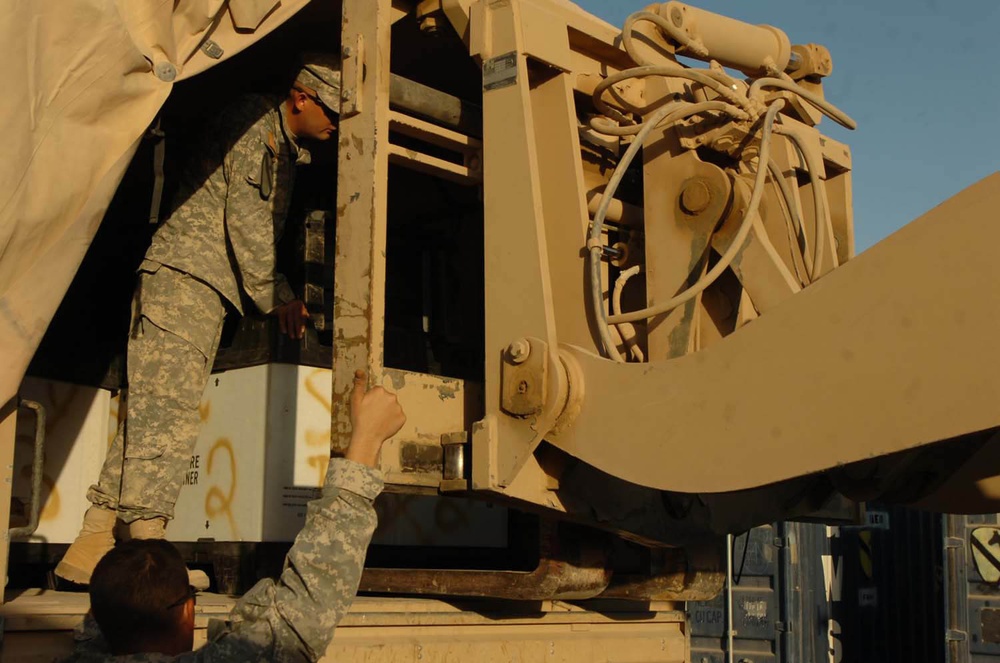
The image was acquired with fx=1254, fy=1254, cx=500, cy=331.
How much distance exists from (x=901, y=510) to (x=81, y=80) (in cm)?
804

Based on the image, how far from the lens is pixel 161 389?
354cm

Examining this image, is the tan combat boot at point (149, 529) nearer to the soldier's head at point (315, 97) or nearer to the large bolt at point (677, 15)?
the soldier's head at point (315, 97)

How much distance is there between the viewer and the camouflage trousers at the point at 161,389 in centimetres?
344

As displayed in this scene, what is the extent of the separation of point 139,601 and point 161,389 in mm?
1735

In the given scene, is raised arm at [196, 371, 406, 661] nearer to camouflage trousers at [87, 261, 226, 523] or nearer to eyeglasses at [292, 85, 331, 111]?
camouflage trousers at [87, 261, 226, 523]

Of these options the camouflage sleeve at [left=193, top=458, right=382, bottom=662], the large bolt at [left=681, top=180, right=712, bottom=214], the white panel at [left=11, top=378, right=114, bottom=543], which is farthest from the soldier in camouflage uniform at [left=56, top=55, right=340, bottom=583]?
the camouflage sleeve at [left=193, top=458, right=382, bottom=662]

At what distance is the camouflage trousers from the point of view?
3443 mm

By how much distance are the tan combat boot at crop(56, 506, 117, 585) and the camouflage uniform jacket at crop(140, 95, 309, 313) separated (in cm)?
72

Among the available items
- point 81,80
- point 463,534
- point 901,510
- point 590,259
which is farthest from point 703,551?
point 901,510

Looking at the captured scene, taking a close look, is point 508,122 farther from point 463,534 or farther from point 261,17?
point 463,534

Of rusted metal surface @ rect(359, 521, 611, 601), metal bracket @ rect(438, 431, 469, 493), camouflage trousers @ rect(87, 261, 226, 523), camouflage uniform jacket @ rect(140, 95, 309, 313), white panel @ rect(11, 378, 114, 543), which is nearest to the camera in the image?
metal bracket @ rect(438, 431, 469, 493)

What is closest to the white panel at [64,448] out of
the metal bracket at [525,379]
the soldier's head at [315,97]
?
the soldier's head at [315,97]

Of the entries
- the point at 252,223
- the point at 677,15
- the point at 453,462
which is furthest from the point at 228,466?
the point at 677,15

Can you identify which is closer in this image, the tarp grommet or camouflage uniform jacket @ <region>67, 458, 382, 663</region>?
camouflage uniform jacket @ <region>67, 458, 382, 663</region>
